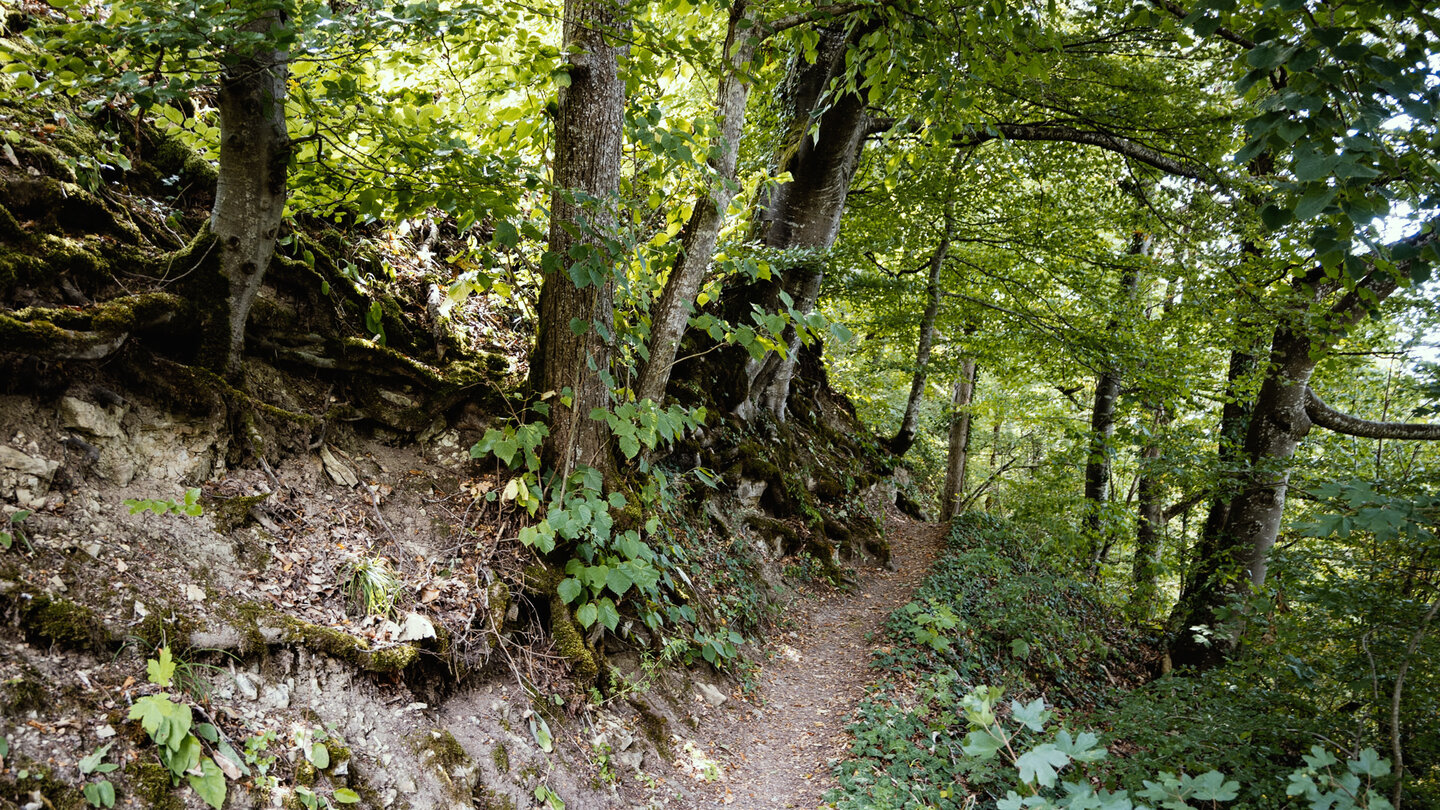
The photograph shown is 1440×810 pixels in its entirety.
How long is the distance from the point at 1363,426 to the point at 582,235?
8992 millimetres

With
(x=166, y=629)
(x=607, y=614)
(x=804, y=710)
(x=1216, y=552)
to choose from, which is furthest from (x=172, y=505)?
(x=1216, y=552)

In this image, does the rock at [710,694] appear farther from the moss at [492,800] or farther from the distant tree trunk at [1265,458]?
the distant tree trunk at [1265,458]

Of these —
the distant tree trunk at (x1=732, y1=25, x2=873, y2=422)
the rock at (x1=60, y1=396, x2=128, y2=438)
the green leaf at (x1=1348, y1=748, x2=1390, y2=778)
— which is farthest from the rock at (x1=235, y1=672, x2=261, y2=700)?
the distant tree trunk at (x1=732, y1=25, x2=873, y2=422)

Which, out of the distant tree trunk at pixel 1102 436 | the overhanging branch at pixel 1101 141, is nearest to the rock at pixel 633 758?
the distant tree trunk at pixel 1102 436

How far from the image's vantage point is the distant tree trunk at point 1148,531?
8.45 meters

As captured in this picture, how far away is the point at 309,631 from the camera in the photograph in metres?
2.81

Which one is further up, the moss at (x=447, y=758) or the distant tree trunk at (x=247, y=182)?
the distant tree trunk at (x=247, y=182)

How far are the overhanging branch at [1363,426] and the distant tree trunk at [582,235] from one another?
845 centimetres

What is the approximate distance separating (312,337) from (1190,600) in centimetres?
1004

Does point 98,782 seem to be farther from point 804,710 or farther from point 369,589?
point 804,710

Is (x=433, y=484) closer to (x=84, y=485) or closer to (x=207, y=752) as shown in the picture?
(x=84, y=485)

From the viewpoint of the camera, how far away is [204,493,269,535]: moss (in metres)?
2.96

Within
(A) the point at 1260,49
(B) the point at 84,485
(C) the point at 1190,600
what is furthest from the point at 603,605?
(C) the point at 1190,600

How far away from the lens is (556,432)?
4180mm
